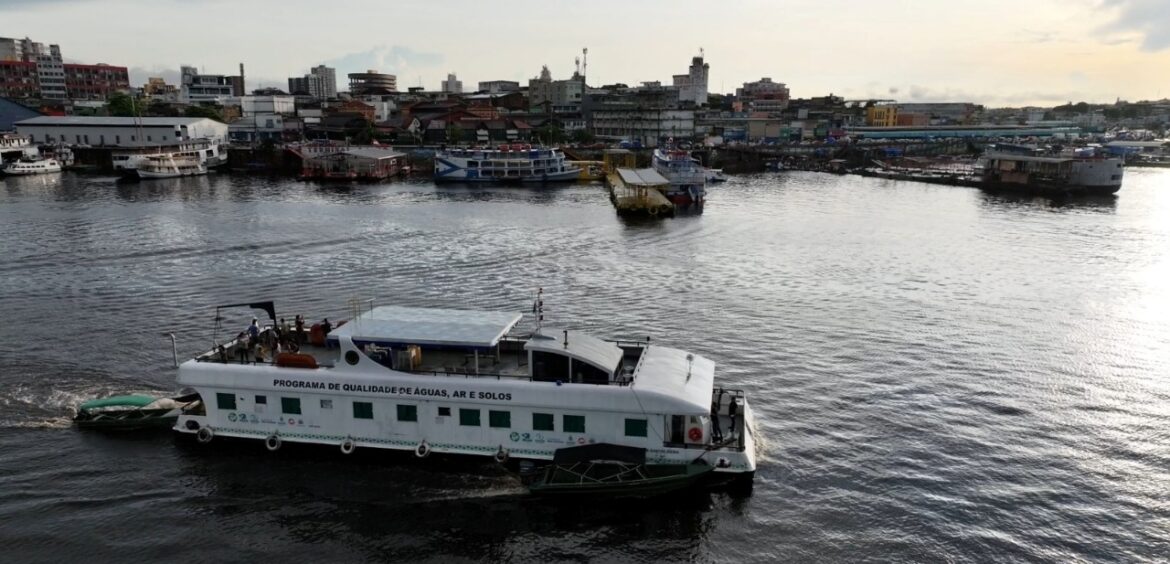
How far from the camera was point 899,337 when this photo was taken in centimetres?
3531

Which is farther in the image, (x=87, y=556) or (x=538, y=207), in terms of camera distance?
(x=538, y=207)

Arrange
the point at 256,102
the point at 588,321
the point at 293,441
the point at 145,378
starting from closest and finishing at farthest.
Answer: the point at 293,441 → the point at 145,378 → the point at 588,321 → the point at 256,102

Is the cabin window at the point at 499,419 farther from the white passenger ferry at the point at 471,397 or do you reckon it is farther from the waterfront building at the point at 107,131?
the waterfront building at the point at 107,131

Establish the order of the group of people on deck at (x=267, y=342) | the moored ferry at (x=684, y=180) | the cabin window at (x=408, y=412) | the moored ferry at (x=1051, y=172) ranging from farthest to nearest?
the moored ferry at (x=1051, y=172)
the moored ferry at (x=684, y=180)
the group of people on deck at (x=267, y=342)
the cabin window at (x=408, y=412)

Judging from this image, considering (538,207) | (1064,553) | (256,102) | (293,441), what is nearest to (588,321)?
(293,441)

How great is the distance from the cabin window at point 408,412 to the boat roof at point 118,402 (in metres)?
10.1

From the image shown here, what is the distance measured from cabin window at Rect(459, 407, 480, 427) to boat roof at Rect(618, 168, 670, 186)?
207 ft

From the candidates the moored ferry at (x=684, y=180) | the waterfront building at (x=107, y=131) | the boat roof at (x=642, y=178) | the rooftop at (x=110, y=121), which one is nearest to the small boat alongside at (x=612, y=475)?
the boat roof at (x=642, y=178)

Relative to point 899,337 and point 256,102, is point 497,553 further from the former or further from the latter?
point 256,102

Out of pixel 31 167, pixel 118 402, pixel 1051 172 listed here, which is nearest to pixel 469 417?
pixel 118 402

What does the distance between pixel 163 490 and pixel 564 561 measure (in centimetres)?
1236

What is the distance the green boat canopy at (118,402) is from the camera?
25.0m

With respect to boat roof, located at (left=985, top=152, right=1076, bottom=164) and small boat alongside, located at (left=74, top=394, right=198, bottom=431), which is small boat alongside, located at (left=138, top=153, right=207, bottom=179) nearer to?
small boat alongside, located at (left=74, top=394, right=198, bottom=431)

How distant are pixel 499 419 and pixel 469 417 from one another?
3.10 ft
